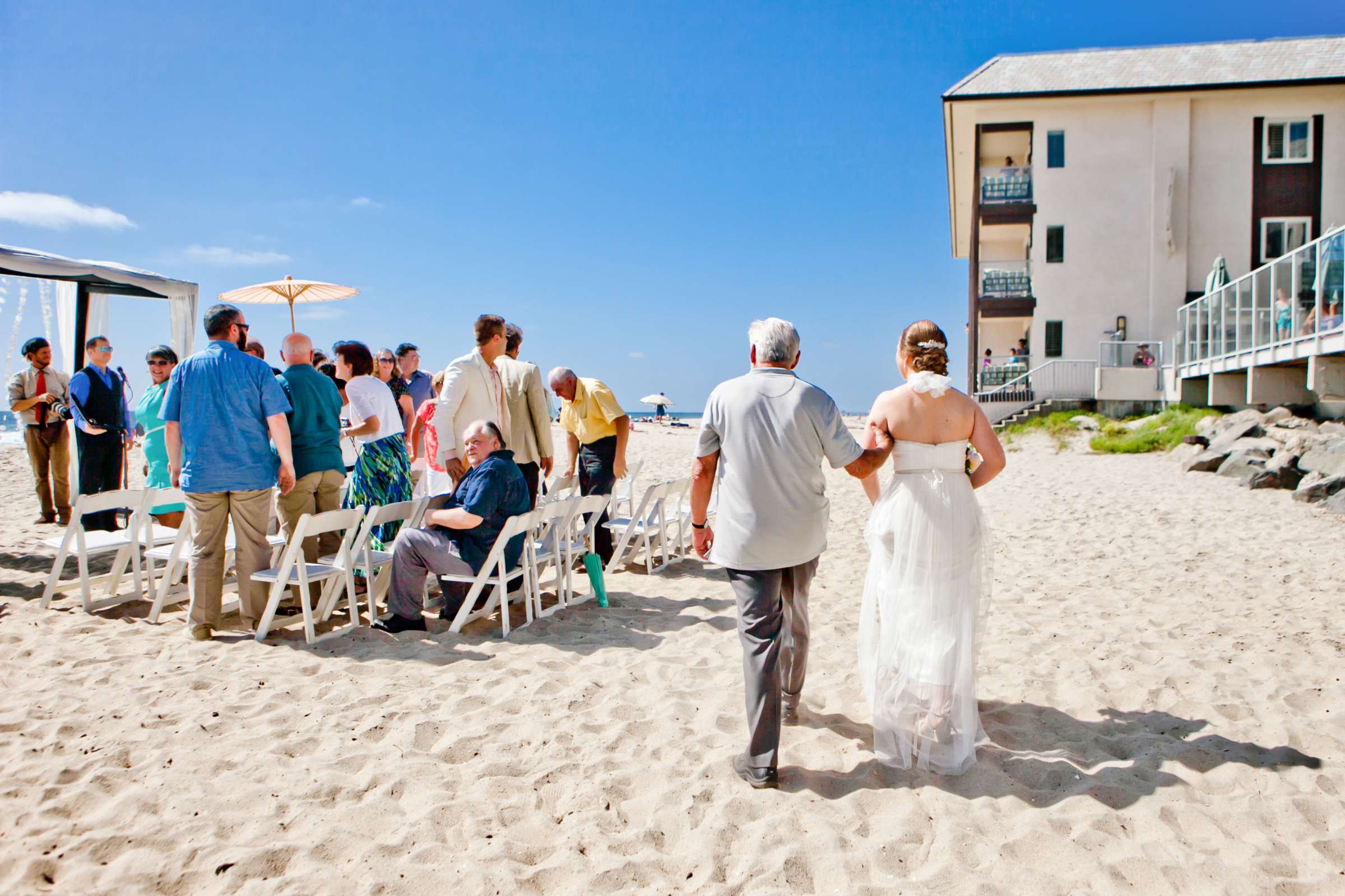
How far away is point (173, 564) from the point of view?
5180mm

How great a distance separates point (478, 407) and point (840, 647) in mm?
2813

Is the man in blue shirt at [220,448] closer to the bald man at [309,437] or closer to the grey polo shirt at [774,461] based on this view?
the bald man at [309,437]

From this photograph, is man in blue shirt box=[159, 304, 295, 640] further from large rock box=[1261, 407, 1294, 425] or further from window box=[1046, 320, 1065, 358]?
window box=[1046, 320, 1065, 358]

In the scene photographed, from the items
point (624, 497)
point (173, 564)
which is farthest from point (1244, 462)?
point (173, 564)

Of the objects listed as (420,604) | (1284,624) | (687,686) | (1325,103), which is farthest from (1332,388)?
(1325,103)

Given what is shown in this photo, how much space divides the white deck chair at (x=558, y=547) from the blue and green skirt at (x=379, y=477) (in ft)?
3.54

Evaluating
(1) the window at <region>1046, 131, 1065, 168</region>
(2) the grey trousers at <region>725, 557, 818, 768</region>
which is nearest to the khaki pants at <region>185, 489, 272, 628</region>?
(2) the grey trousers at <region>725, 557, 818, 768</region>

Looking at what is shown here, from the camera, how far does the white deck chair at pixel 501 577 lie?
4.78 meters

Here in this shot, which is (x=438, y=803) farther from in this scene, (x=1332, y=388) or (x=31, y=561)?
(x=1332, y=388)

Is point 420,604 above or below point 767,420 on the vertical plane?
below

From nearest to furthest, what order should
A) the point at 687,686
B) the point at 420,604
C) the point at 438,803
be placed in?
the point at 438,803 → the point at 687,686 → the point at 420,604

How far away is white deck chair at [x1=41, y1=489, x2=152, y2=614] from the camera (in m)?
5.11

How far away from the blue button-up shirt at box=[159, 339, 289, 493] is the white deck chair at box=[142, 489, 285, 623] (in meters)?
0.38

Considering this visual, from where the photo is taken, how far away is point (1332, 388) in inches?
455
